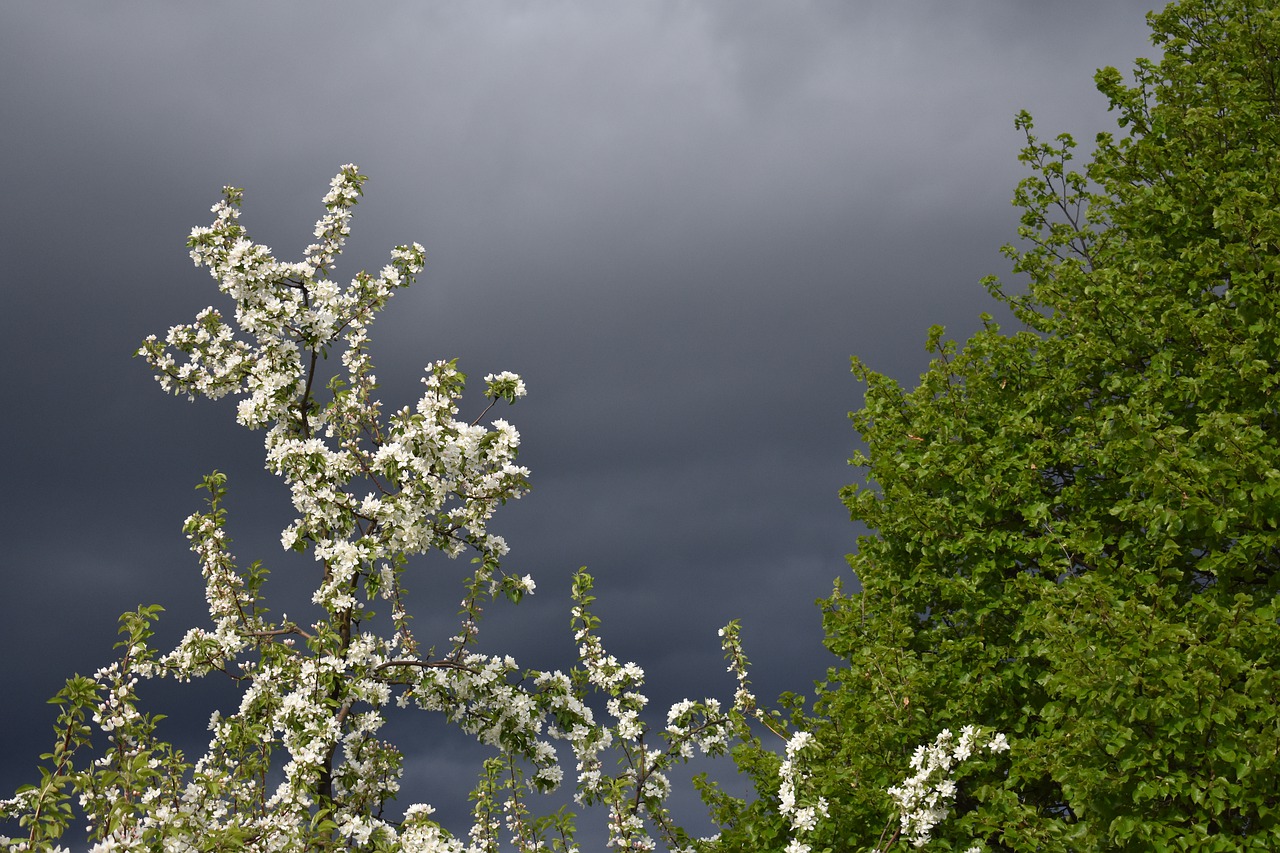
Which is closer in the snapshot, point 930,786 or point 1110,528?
point 930,786

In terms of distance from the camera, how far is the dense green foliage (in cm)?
1037

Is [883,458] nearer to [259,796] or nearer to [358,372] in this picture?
[358,372]

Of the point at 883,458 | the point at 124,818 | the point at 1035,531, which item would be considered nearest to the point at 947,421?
the point at 883,458

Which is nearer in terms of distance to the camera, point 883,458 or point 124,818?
point 124,818

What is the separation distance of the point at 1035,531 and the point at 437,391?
8947mm

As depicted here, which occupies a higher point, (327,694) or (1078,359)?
(1078,359)

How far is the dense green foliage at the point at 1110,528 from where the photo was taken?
10.4m

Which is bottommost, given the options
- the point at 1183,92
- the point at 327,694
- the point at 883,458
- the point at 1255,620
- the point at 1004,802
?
the point at 1004,802

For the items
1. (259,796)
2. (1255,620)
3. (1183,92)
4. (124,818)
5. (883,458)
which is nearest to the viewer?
(124,818)

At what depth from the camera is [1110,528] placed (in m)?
14.2

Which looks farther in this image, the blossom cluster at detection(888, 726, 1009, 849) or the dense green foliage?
the blossom cluster at detection(888, 726, 1009, 849)

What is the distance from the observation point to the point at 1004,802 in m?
11.9

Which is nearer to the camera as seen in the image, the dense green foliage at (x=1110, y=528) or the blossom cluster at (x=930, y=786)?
the dense green foliage at (x=1110, y=528)

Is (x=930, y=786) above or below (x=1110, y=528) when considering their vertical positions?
below
